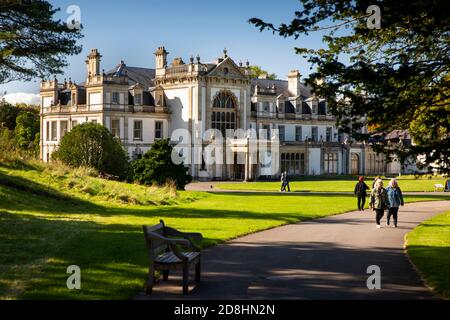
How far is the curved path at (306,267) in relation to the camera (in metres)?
10.5

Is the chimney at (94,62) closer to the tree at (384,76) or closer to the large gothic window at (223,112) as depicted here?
the large gothic window at (223,112)

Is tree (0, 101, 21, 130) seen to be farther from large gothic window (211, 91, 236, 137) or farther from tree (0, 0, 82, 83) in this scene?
tree (0, 0, 82, 83)

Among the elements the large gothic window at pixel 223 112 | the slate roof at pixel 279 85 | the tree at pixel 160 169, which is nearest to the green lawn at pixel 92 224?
the tree at pixel 160 169

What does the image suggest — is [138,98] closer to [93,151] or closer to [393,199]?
[93,151]

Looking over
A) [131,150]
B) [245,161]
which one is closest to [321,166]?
[245,161]

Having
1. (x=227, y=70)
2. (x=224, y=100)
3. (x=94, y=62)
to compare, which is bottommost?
(x=224, y=100)

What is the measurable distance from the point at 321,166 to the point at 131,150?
24.5 m

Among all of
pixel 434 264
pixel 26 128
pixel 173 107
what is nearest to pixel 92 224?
pixel 434 264

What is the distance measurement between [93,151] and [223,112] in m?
28.6

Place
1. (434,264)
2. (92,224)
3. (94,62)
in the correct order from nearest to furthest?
(434,264) < (92,224) < (94,62)

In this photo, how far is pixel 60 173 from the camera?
31734 millimetres

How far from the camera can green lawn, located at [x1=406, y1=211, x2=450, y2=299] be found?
1179 centimetres

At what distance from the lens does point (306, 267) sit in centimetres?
1303
